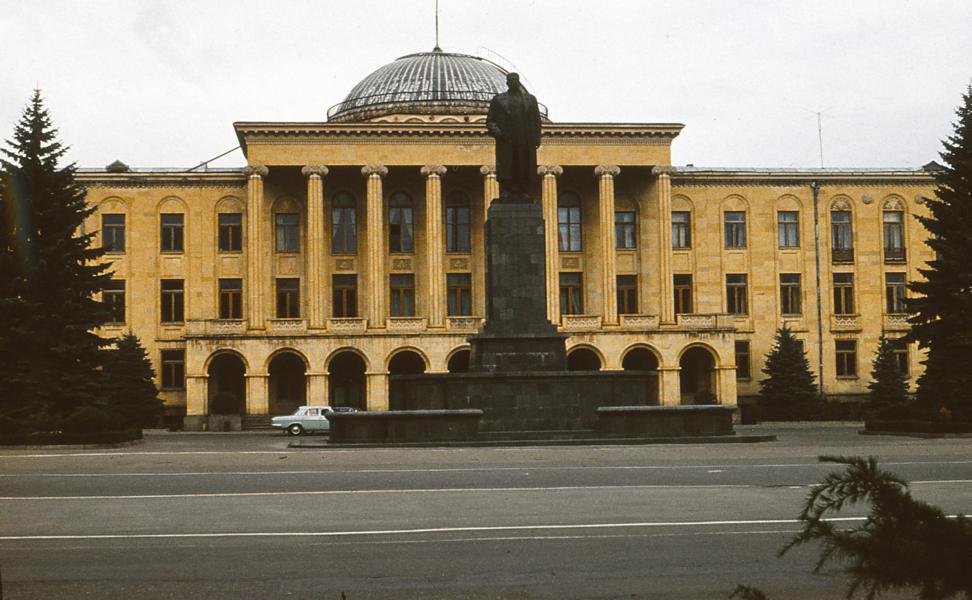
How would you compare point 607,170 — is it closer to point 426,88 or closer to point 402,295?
point 402,295

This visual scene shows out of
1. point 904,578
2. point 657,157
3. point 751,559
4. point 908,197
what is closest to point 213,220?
point 657,157

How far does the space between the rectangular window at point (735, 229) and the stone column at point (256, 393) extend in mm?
27435

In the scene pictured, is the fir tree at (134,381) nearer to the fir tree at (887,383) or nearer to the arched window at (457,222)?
→ the arched window at (457,222)

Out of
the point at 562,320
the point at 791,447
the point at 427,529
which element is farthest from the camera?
the point at 562,320

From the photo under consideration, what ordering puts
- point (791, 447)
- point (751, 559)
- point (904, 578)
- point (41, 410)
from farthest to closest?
point (41, 410) < point (791, 447) < point (751, 559) < point (904, 578)

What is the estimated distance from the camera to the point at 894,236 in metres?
71.6

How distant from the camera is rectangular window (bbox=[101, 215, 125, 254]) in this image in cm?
6794

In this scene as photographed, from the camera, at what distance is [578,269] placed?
229ft

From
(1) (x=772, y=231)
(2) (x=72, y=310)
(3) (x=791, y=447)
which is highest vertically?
(1) (x=772, y=231)

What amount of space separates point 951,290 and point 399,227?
34.3 m

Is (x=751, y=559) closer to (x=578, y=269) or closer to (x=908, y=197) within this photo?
(x=578, y=269)

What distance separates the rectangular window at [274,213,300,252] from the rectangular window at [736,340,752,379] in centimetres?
2554

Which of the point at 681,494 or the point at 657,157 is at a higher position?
the point at 657,157

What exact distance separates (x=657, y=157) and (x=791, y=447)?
3953 centimetres
